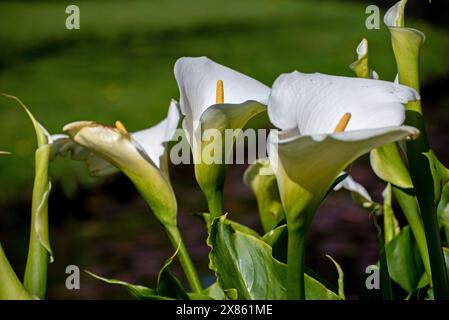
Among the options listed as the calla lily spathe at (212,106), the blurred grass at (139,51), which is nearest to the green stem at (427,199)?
the calla lily spathe at (212,106)

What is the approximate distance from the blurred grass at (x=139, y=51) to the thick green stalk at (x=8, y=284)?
2.30 m

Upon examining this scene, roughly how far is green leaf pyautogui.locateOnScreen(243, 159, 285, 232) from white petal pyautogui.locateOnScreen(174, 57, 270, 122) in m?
0.08

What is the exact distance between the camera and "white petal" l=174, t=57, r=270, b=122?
0.51 m

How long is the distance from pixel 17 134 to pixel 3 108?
0.47m

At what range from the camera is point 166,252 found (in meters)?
2.21

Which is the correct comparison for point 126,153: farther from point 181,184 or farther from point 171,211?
point 181,184

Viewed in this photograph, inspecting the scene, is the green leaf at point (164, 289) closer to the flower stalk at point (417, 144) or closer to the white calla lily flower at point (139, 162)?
the white calla lily flower at point (139, 162)

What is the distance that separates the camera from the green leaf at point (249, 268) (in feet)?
1.62

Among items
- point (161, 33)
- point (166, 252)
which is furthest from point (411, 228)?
point (161, 33)

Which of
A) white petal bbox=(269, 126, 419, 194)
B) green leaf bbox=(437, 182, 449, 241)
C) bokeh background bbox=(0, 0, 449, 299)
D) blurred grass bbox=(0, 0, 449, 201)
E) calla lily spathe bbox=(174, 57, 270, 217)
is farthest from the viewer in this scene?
blurred grass bbox=(0, 0, 449, 201)

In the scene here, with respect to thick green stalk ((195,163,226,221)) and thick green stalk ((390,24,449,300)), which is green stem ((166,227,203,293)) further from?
thick green stalk ((390,24,449,300))

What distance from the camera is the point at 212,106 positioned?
1.50 ft

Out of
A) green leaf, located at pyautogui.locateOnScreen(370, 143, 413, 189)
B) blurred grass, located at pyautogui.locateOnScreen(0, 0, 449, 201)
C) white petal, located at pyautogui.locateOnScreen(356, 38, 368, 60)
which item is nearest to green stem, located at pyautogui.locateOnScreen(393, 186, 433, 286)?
green leaf, located at pyautogui.locateOnScreen(370, 143, 413, 189)

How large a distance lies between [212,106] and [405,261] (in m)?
0.24
